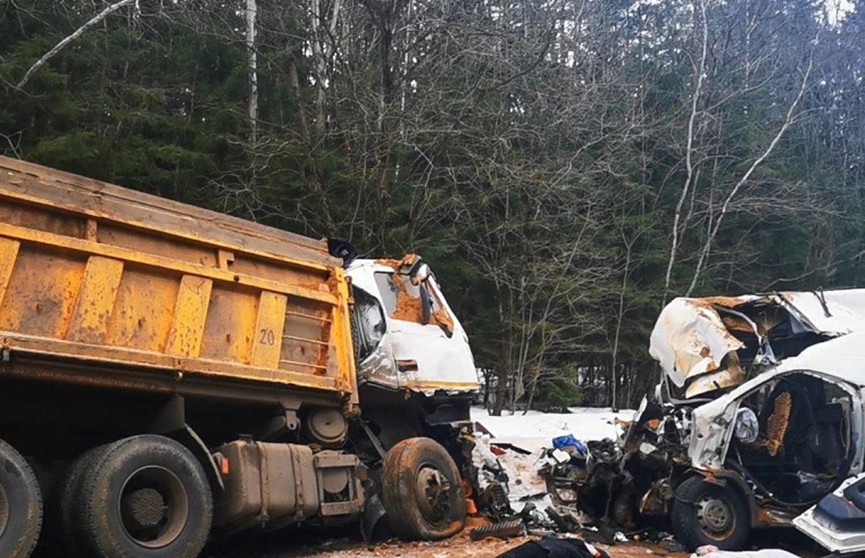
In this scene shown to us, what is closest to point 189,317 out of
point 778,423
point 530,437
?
point 778,423

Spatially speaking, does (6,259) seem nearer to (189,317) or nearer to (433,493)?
(189,317)

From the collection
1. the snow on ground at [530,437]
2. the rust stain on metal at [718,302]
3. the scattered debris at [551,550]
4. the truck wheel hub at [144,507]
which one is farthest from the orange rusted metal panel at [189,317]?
the rust stain on metal at [718,302]

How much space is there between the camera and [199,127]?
15.9 metres

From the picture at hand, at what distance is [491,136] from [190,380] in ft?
35.4

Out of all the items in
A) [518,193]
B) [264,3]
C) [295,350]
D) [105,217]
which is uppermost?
[264,3]

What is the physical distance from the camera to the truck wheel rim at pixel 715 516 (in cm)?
770

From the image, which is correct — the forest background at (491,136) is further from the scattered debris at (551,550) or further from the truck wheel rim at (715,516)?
the scattered debris at (551,550)

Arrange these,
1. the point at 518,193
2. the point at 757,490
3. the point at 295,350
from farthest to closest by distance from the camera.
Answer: the point at 518,193
the point at 757,490
the point at 295,350

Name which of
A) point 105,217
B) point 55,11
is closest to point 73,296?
point 105,217

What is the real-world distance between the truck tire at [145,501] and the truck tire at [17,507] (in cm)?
42

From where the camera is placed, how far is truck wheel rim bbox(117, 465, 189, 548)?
18.9 feet

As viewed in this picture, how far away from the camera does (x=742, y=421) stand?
8102 mm

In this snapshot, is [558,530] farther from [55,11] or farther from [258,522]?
[55,11]

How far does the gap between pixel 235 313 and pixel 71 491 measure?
6.18 ft
